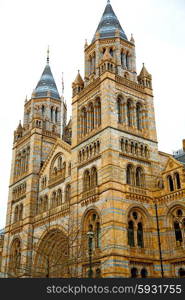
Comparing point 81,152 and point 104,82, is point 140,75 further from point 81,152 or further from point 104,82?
point 81,152

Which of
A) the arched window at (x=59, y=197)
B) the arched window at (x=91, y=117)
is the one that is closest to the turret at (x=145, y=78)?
the arched window at (x=91, y=117)

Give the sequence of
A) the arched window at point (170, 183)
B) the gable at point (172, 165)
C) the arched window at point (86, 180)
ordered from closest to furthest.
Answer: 1. the gable at point (172, 165)
2. the arched window at point (170, 183)
3. the arched window at point (86, 180)

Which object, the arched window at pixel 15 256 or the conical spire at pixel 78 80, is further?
the arched window at pixel 15 256

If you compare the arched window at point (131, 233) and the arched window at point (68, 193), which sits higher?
the arched window at point (68, 193)

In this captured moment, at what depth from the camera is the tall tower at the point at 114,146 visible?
104 ft

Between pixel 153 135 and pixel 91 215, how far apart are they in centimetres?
1083

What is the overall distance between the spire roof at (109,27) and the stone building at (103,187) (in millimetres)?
138

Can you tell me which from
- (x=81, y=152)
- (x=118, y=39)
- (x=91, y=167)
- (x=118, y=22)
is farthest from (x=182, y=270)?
(x=118, y=22)

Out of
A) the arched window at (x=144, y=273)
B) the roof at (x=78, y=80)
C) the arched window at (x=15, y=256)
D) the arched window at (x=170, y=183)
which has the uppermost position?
the roof at (x=78, y=80)

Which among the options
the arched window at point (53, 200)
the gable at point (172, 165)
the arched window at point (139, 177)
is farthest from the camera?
the arched window at point (53, 200)

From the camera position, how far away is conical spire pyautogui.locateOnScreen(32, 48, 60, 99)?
179 ft

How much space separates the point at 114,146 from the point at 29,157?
708 inches

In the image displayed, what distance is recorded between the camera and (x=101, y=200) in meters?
33.4

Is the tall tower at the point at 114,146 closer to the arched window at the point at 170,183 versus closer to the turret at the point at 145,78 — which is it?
the turret at the point at 145,78
